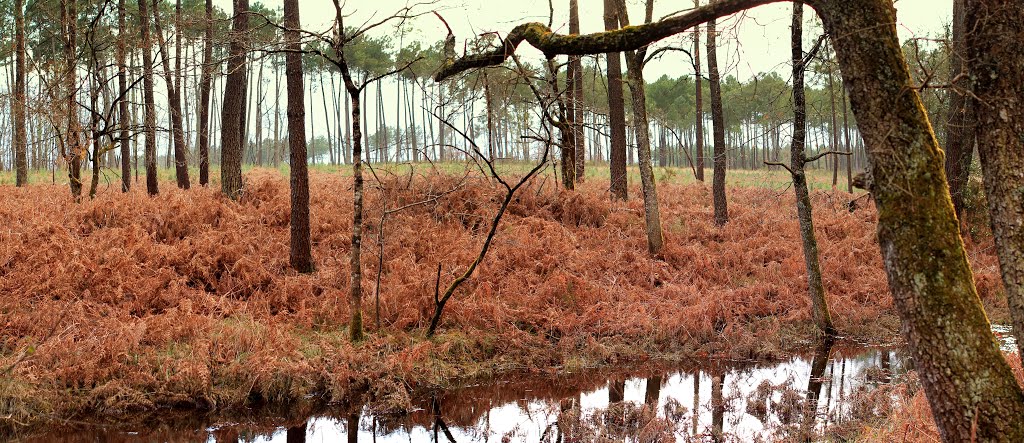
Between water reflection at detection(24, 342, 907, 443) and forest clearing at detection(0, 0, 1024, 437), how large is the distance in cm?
5

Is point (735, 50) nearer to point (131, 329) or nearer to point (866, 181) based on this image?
point (866, 181)

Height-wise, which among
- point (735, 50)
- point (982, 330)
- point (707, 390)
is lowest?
point (707, 390)

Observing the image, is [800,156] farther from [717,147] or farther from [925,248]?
[925,248]

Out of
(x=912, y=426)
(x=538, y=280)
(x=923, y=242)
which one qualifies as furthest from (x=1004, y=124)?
(x=538, y=280)

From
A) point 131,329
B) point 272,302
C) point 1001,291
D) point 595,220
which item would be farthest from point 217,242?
point 1001,291

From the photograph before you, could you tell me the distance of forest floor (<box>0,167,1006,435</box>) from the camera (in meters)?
8.52

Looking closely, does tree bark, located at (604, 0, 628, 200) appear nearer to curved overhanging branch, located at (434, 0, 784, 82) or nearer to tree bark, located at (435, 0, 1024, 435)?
curved overhanging branch, located at (434, 0, 784, 82)

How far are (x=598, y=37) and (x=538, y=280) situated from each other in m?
7.73

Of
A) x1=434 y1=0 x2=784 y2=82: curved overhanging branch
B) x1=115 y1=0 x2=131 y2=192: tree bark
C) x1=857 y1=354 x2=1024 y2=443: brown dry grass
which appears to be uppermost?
x1=115 y1=0 x2=131 y2=192: tree bark

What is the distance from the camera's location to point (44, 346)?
331 inches

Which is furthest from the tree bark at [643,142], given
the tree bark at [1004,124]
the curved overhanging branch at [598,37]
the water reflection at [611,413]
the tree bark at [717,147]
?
the tree bark at [1004,124]

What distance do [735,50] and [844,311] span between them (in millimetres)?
6397

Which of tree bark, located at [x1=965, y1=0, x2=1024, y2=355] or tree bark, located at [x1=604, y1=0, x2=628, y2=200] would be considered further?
tree bark, located at [x1=604, y1=0, x2=628, y2=200]

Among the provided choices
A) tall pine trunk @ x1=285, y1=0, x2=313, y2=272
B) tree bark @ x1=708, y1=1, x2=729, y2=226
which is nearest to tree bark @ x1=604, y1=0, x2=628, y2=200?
tree bark @ x1=708, y1=1, x2=729, y2=226
